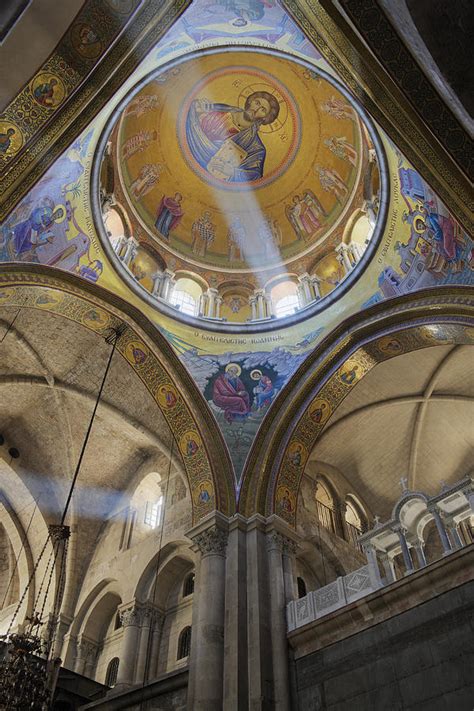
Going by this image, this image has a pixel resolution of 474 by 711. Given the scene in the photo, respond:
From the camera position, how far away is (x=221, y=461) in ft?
42.4

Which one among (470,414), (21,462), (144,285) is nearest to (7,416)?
(21,462)

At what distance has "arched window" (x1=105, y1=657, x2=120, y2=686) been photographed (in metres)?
13.4

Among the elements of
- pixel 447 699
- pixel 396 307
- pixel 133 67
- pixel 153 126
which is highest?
pixel 153 126

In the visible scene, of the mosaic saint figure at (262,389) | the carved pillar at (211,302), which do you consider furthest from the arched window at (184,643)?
the carved pillar at (211,302)

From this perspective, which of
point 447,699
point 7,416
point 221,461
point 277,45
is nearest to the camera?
point 447,699

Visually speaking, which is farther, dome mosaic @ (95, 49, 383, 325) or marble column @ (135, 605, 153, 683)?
dome mosaic @ (95, 49, 383, 325)

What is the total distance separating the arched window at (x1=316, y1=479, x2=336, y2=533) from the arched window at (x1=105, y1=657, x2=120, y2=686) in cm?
596

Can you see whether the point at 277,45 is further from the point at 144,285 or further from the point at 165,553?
the point at 165,553

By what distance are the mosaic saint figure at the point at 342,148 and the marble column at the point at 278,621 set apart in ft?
30.9

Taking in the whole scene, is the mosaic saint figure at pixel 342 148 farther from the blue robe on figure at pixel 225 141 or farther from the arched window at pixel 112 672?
the arched window at pixel 112 672

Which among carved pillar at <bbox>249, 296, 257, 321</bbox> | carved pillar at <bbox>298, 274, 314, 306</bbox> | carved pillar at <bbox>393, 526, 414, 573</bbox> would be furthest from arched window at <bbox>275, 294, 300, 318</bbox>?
carved pillar at <bbox>393, 526, 414, 573</bbox>

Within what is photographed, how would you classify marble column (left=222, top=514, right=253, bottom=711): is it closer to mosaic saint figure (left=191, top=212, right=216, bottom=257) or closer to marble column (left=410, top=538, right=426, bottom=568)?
marble column (left=410, top=538, right=426, bottom=568)

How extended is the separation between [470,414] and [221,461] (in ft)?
22.0

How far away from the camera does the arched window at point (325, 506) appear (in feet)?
49.4
